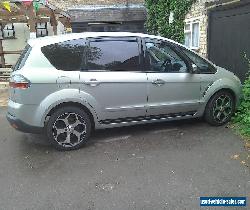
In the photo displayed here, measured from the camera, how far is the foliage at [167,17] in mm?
12508

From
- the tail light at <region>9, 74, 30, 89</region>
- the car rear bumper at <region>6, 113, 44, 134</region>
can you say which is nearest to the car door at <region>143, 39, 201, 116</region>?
the car rear bumper at <region>6, 113, 44, 134</region>

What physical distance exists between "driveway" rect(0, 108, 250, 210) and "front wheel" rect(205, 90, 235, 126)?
0.68ft

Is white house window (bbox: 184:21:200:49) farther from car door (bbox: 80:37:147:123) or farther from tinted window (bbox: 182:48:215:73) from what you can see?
car door (bbox: 80:37:147:123)

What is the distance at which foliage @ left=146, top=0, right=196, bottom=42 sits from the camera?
12.5 m

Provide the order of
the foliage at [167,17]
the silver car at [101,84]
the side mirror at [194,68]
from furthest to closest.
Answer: the foliage at [167,17] → the side mirror at [194,68] → the silver car at [101,84]

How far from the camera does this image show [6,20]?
52.1 feet

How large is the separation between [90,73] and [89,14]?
15847 mm

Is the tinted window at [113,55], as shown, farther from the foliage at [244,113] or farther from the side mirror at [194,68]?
the foliage at [244,113]

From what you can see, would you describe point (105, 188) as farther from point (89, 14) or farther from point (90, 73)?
point (89, 14)

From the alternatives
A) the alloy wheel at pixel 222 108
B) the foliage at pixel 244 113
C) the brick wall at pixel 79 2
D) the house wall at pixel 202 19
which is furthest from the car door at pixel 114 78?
the brick wall at pixel 79 2

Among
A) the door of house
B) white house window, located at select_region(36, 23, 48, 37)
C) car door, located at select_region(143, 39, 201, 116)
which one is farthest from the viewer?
white house window, located at select_region(36, 23, 48, 37)

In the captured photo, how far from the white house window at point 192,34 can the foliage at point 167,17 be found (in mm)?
504

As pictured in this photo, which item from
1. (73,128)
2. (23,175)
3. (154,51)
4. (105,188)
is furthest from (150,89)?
(23,175)

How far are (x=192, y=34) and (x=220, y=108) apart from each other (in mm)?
6321
